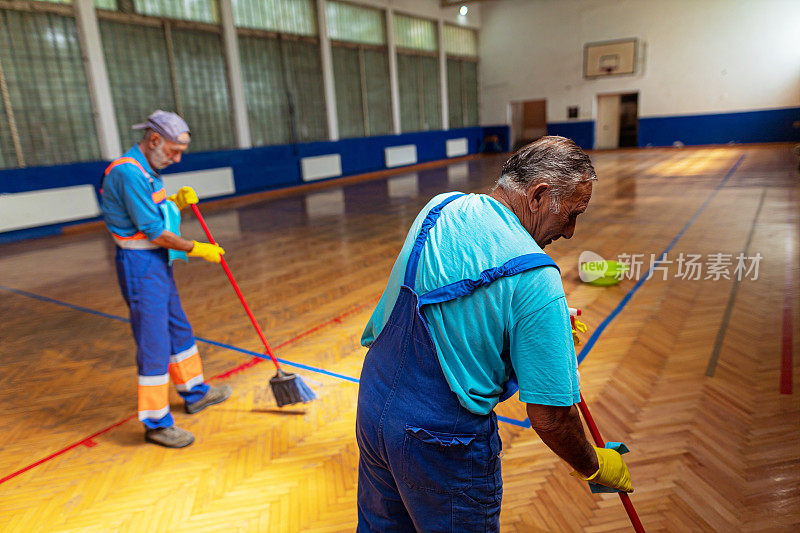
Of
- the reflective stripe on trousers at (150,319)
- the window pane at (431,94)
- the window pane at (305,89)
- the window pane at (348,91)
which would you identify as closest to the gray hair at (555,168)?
the reflective stripe on trousers at (150,319)

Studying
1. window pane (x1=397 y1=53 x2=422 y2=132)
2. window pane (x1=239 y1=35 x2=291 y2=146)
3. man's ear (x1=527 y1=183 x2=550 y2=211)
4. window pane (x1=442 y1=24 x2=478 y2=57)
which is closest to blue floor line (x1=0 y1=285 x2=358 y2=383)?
man's ear (x1=527 y1=183 x2=550 y2=211)

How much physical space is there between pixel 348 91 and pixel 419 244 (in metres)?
18.3

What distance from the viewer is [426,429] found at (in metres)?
1.29

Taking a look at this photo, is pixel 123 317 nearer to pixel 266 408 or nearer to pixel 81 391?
pixel 81 391

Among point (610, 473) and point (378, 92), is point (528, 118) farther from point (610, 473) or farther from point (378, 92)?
point (610, 473)

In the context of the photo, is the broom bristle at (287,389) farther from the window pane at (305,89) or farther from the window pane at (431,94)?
the window pane at (431,94)

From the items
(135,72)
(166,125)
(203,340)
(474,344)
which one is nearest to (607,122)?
(135,72)

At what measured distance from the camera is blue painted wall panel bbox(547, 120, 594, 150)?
24317 millimetres

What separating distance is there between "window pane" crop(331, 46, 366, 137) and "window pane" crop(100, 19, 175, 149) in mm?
6220

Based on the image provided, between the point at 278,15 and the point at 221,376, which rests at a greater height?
the point at 278,15

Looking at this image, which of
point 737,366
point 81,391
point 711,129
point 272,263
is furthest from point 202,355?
point 711,129

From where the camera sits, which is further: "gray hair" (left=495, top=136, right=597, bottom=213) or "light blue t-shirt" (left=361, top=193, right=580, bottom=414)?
"gray hair" (left=495, top=136, right=597, bottom=213)

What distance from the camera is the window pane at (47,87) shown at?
34.6 ft

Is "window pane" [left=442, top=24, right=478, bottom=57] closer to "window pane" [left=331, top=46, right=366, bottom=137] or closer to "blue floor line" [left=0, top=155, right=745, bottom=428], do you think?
"window pane" [left=331, top=46, right=366, bottom=137]
